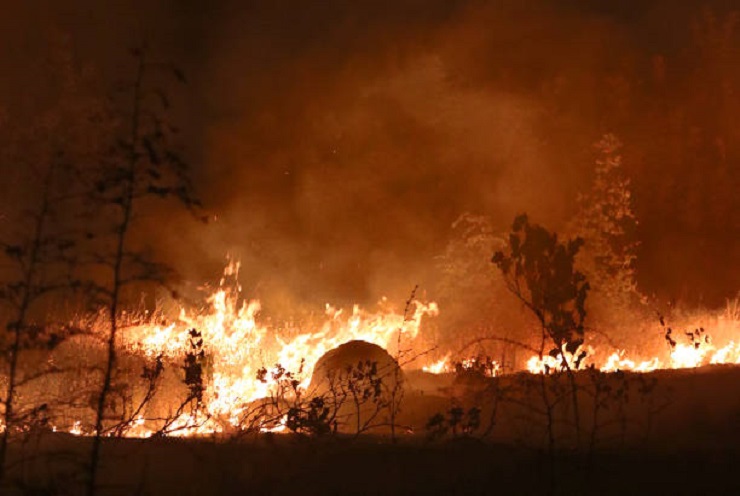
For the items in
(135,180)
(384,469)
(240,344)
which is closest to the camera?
(135,180)

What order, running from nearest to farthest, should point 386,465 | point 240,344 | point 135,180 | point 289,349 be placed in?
1. point 135,180
2. point 386,465
3. point 240,344
4. point 289,349

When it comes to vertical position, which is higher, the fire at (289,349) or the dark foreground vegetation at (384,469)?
the fire at (289,349)

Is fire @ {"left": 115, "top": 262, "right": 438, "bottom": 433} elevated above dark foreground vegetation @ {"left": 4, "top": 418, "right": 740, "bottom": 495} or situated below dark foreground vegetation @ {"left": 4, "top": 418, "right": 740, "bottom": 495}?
above

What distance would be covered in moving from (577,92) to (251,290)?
→ 11309 mm

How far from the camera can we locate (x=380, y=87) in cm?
2552

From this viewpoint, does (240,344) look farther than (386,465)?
Yes

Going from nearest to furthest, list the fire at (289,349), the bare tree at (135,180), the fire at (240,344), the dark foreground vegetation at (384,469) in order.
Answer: the bare tree at (135,180) < the dark foreground vegetation at (384,469) < the fire at (240,344) < the fire at (289,349)

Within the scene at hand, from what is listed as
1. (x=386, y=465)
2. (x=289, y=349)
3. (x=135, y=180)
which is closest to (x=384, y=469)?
(x=386, y=465)

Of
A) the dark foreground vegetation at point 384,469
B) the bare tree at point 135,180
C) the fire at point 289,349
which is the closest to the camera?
the bare tree at point 135,180

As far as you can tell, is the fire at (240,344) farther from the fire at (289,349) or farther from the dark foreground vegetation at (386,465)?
the dark foreground vegetation at (386,465)

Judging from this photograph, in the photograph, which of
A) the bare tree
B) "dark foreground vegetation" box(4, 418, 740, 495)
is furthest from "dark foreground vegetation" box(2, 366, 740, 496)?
the bare tree

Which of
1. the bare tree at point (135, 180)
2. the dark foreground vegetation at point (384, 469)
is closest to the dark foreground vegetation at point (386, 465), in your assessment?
the dark foreground vegetation at point (384, 469)

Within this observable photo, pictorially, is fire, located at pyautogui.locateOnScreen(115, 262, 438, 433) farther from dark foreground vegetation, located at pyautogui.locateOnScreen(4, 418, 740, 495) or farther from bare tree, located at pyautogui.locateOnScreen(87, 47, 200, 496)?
bare tree, located at pyautogui.locateOnScreen(87, 47, 200, 496)

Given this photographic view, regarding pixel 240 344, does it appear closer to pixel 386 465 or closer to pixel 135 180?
pixel 386 465
